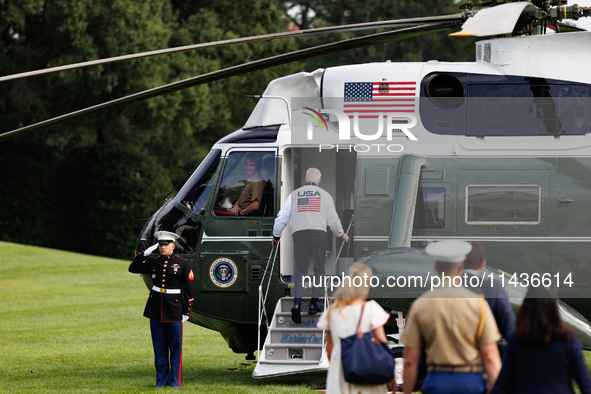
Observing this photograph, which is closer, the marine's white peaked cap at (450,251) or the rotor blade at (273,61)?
the marine's white peaked cap at (450,251)

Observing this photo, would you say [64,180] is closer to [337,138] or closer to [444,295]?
[337,138]

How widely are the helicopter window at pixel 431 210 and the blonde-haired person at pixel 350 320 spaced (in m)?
2.97

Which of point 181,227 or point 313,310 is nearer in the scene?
point 313,310

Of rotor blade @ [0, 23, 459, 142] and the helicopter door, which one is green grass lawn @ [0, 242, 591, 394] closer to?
the helicopter door

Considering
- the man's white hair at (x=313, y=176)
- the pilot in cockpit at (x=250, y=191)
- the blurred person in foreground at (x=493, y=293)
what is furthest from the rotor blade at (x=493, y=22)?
the pilot in cockpit at (x=250, y=191)

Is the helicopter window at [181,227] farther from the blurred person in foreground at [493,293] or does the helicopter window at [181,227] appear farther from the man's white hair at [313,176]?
the blurred person in foreground at [493,293]

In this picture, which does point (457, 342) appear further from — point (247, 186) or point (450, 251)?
point (247, 186)

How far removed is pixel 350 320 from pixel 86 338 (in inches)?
366

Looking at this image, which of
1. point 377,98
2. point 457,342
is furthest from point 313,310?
point 457,342

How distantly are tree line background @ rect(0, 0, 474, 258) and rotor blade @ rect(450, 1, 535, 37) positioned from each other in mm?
18159

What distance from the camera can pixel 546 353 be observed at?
3955mm

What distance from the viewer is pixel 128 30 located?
23.0 metres

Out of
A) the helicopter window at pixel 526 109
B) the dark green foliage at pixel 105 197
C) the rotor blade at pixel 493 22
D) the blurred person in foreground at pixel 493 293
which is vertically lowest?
the dark green foliage at pixel 105 197

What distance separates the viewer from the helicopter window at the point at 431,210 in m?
7.57
